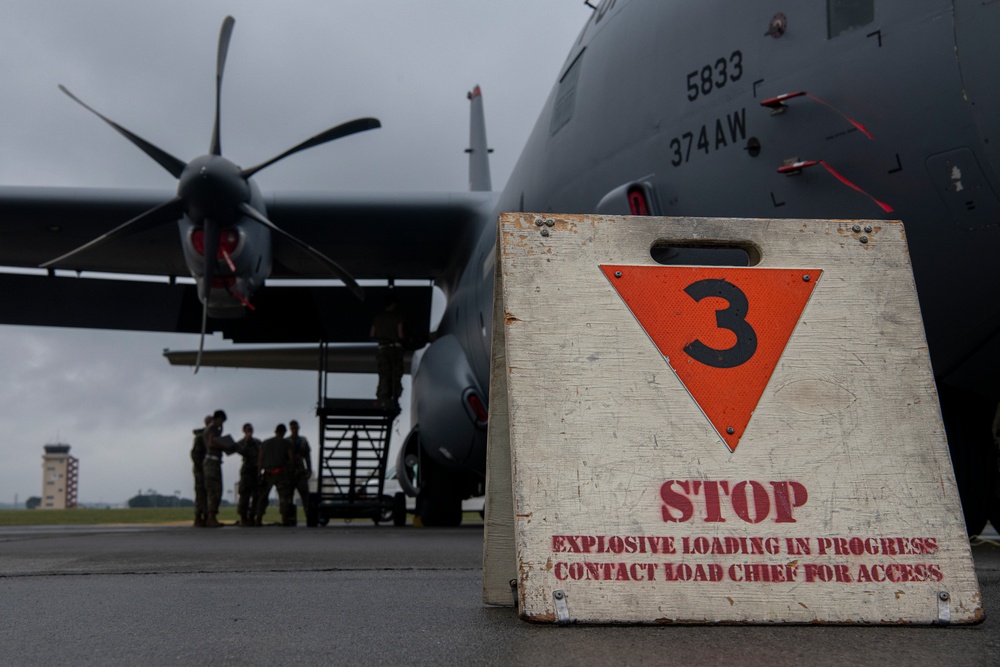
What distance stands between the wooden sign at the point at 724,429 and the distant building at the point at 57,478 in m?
147

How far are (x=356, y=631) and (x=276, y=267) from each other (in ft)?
34.8

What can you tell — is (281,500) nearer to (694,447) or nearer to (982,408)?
(982,408)

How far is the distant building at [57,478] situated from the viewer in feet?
454

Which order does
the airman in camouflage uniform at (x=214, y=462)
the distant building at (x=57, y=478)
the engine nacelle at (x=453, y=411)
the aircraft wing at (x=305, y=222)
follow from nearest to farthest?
1. the engine nacelle at (x=453, y=411)
2. the aircraft wing at (x=305, y=222)
3. the airman in camouflage uniform at (x=214, y=462)
4. the distant building at (x=57, y=478)

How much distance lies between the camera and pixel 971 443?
18.4ft

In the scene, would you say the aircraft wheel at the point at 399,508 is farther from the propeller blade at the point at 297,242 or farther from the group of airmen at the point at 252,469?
the propeller blade at the point at 297,242

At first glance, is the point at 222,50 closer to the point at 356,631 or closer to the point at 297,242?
the point at 297,242

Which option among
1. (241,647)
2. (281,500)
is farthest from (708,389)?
(281,500)

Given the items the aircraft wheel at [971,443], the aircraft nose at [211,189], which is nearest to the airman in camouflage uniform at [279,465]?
the aircraft nose at [211,189]

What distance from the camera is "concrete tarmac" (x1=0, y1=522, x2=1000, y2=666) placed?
6.82 feet

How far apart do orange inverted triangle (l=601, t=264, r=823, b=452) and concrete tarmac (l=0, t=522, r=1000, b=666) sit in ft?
1.92

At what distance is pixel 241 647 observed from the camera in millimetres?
2252

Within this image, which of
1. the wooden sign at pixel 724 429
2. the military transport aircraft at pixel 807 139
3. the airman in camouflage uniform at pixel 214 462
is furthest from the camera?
the airman in camouflage uniform at pixel 214 462

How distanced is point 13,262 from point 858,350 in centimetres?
1240
